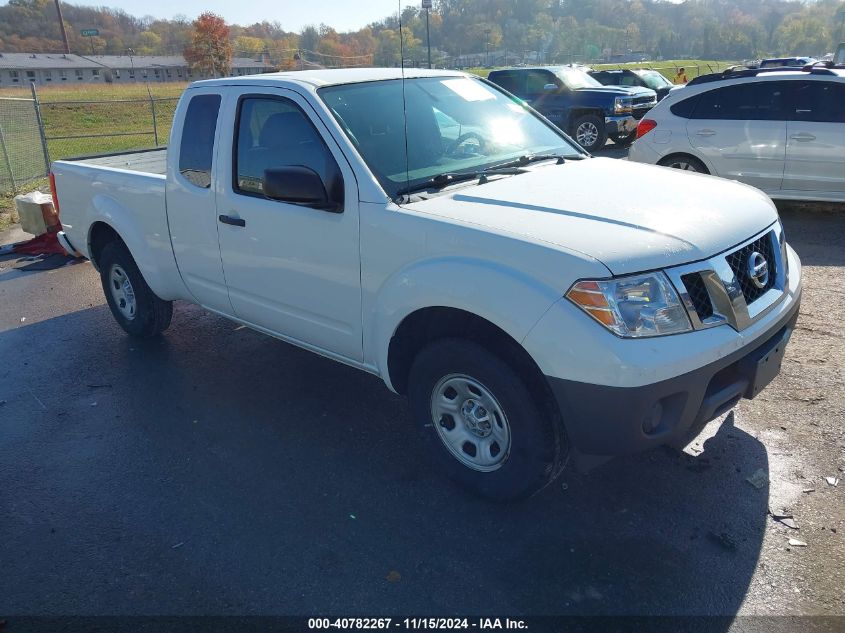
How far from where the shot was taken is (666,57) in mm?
69500

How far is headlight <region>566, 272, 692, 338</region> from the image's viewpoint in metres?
2.57

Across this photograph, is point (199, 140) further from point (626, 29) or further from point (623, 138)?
point (626, 29)

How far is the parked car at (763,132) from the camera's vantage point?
7711 mm

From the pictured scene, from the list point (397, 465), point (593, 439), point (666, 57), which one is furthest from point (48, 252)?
point (666, 57)

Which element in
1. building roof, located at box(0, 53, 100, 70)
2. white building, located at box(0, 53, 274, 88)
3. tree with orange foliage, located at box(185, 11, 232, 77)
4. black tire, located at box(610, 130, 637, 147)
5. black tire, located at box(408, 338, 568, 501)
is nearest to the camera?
black tire, located at box(408, 338, 568, 501)

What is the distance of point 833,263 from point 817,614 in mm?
5049

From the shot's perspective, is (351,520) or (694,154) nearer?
(351,520)

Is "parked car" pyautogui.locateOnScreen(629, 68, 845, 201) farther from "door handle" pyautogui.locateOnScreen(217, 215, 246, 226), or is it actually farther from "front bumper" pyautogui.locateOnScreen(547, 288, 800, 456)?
"door handle" pyautogui.locateOnScreen(217, 215, 246, 226)

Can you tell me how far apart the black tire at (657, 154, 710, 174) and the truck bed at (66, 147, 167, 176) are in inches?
239

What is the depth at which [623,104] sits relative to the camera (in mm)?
14922

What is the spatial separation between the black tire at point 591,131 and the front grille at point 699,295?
510 inches

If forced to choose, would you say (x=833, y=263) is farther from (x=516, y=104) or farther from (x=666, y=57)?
(x=666, y=57)

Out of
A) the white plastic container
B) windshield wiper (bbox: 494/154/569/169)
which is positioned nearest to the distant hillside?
the white plastic container

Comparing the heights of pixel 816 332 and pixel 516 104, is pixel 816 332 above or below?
below
